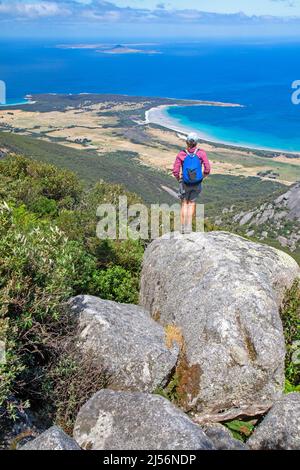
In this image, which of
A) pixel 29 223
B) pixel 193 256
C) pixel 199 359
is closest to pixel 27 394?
pixel 199 359

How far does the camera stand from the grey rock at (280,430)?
8008 millimetres

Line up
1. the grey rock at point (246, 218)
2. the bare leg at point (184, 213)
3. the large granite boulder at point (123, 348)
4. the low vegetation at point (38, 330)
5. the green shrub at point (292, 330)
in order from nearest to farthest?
the low vegetation at point (38, 330) < the large granite boulder at point (123, 348) < the green shrub at point (292, 330) < the bare leg at point (184, 213) < the grey rock at point (246, 218)

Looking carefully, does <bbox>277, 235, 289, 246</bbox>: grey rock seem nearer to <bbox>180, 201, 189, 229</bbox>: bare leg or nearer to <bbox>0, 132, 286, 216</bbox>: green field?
<bbox>0, 132, 286, 216</bbox>: green field

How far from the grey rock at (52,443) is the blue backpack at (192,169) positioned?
831cm

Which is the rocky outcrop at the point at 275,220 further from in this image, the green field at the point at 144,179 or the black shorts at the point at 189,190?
the black shorts at the point at 189,190

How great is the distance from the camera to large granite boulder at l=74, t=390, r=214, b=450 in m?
7.08

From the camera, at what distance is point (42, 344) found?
8664 mm

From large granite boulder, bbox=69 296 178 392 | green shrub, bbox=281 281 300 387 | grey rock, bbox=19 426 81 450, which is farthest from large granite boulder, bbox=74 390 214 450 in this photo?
green shrub, bbox=281 281 300 387

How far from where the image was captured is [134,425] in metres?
7.50

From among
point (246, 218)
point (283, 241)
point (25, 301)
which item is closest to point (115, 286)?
point (25, 301)

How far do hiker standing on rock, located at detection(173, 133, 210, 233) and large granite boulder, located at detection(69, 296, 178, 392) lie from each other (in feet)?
15.0

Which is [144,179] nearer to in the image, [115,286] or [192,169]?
[115,286]

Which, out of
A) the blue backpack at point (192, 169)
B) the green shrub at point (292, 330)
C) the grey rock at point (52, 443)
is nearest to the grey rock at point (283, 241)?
the blue backpack at point (192, 169)

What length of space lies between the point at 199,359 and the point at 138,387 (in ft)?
4.89
